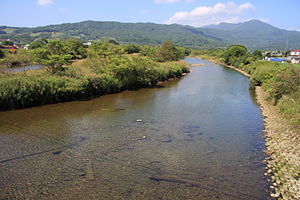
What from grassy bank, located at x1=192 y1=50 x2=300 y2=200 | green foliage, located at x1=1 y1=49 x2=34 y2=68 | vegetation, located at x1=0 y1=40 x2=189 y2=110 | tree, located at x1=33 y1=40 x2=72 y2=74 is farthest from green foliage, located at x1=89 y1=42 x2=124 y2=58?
grassy bank, located at x1=192 y1=50 x2=300 y2=200

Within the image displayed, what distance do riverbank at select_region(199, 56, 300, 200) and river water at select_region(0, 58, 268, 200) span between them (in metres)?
0.60

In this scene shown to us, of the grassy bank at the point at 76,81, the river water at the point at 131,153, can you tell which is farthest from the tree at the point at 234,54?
the river water at the point at 131,153

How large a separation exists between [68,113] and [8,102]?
6.14m

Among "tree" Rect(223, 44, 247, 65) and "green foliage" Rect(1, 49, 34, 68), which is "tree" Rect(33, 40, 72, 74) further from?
"tree" Rect(223, 44, 247, 65)

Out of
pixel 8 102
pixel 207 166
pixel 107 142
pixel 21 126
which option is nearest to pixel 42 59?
pixel 8 102

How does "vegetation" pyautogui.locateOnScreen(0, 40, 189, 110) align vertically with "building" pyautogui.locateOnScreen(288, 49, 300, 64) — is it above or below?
below

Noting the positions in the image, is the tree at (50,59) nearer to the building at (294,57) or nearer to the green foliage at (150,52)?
the green foliage at (150,52)

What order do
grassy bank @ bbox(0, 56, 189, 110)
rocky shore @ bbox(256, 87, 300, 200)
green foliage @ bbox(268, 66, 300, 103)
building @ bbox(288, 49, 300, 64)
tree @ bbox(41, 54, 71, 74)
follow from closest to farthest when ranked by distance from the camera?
rocky shore @ bbox(256, 87, 300, 200) < grassy bank @ bbox(0, 56, 189, 110) < green foliage @ bbox(268, 66, 300, 103) < tree @ bbox(41, 54, 71, 74) < building @ bbox(288, 49, 300, 64)

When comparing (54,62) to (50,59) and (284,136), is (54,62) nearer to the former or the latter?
(50,59)

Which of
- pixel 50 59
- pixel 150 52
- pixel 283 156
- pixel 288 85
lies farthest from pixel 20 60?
pixel 150 52

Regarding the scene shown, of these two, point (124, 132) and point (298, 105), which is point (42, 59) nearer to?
point (124, 132)

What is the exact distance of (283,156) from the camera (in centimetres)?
1304

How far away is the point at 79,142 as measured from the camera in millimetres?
14930

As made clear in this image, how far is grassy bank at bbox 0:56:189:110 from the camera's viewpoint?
21.9 m
